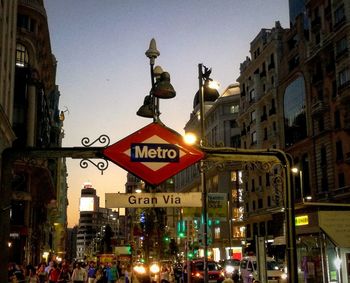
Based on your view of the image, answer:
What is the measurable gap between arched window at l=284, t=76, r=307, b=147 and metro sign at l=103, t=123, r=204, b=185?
181 feet

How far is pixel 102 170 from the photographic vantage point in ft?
26.5

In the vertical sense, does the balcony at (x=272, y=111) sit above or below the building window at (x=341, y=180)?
above

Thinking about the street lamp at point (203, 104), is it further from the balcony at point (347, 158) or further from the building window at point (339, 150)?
the building window at point (339, 150)

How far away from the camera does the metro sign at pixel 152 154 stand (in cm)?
775

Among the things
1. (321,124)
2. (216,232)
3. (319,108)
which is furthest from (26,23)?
(216,232)

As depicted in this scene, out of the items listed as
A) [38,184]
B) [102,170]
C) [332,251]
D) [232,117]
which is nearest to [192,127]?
[232,117]

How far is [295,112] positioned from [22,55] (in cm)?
3203

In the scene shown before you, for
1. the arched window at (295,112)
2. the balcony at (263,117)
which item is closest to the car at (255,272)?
the arched window at (295,112)

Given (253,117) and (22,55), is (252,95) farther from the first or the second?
(22,55)

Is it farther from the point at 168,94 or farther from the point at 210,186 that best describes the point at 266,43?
the point at 168,94

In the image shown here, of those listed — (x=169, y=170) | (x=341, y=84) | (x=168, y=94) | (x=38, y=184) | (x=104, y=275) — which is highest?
(x=341, y=84)

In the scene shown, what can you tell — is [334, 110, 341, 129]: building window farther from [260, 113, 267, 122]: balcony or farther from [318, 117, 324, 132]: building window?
[260, 113, 267, 122]: balcony

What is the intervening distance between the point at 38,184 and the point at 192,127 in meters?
82.7

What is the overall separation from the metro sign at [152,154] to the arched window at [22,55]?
2042 inches
